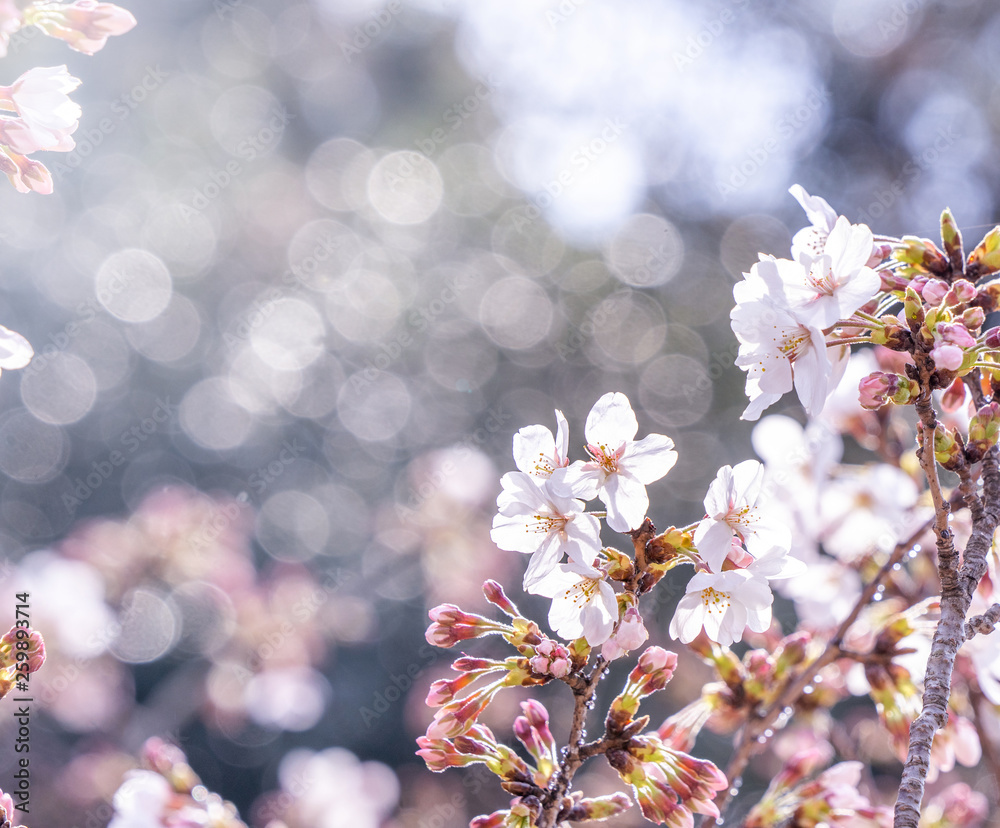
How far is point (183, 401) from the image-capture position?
219 inches

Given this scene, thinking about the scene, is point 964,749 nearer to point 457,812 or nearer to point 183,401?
point 457,812

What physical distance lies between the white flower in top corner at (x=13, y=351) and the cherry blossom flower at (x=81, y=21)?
353 millimetres

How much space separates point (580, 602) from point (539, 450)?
0.60 feet

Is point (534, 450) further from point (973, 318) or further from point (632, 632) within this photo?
point (973, 318)

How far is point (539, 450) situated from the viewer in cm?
91

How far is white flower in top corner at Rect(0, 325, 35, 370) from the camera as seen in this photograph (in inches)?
33.5

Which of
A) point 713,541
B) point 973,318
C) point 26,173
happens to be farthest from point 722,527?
point 26,173

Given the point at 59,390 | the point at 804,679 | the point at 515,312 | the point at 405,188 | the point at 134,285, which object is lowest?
the point at 59,390

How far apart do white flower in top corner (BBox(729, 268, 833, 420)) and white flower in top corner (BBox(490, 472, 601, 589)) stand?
0.77ft

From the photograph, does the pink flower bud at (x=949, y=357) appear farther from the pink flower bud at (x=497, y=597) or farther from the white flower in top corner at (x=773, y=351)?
the pink flower bud at (x=497, y=597)

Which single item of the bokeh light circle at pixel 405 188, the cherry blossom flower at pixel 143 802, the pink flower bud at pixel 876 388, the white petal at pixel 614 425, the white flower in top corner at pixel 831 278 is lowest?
the cherry blossom flower at pixel 143 802

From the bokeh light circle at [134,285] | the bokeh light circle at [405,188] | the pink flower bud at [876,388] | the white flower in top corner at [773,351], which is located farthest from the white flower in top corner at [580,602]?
the bokeh light circle at [405,188]

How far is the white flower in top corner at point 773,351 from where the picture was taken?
0.87 metres

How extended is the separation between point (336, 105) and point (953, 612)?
6848 mm
